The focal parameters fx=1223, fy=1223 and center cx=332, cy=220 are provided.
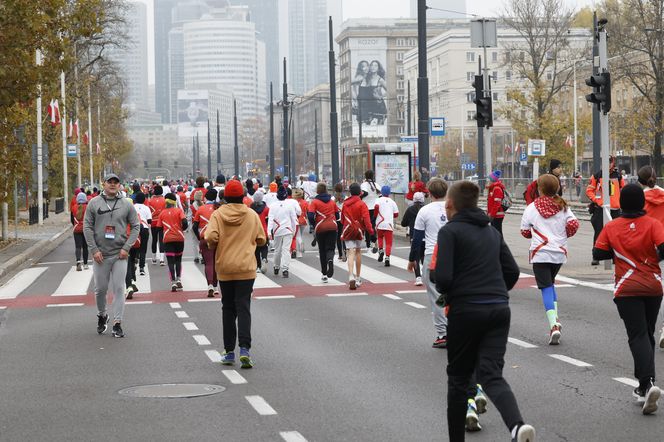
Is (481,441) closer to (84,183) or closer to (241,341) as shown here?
(241,341)

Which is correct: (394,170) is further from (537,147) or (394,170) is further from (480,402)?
(480,402)

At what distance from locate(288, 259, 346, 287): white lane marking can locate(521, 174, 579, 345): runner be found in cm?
832

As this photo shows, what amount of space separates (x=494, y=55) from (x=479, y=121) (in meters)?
115

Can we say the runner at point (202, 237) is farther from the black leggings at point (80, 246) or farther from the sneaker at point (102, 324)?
the black leggings at point (80, 246)

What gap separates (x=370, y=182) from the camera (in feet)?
94.5

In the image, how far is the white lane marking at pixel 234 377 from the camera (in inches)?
413

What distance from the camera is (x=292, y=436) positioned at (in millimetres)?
8031

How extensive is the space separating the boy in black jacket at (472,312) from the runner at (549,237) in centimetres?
549

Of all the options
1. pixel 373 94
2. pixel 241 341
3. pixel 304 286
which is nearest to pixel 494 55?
pixel 373 94

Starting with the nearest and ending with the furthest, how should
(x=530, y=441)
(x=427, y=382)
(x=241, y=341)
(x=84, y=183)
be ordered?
(x=530, y=441) → (x=427, y=382) → (x=241, y=341) → (x=84, y=183)

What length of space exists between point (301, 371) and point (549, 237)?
3218mm

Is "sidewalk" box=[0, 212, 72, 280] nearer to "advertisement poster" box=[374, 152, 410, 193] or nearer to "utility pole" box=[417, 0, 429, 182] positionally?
"advertisement poster" box=[374, 152, 410, 193]

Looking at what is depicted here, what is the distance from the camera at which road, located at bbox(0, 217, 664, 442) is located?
8359 mm

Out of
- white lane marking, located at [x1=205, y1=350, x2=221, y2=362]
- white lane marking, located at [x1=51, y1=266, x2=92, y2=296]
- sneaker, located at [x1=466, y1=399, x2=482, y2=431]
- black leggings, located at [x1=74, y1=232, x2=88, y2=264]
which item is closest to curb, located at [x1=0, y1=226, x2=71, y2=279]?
white lane marking, located at [x1=51, y1=266, x2=92, y2=296]
